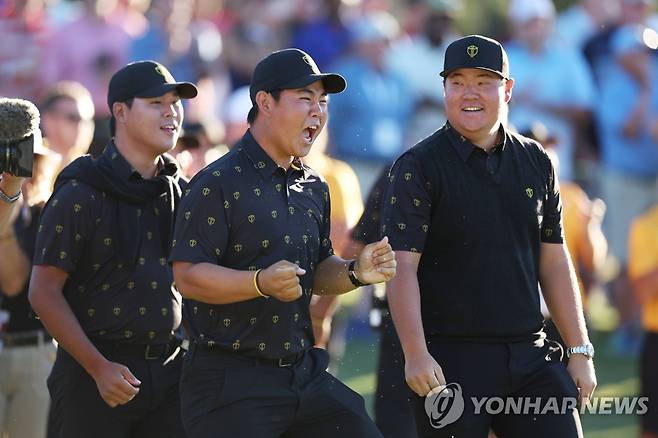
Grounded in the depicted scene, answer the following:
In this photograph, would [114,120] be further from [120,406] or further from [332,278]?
[332,278]

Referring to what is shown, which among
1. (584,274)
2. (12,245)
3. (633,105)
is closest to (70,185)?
(12,245)

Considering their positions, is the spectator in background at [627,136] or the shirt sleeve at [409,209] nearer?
the shirt sleeve at [409,209]

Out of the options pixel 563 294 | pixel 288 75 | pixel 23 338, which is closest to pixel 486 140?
pixel 563 294

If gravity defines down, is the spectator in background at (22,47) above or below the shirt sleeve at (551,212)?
above

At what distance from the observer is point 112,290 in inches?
276

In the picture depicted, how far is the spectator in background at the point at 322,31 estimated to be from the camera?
1505 centimetres

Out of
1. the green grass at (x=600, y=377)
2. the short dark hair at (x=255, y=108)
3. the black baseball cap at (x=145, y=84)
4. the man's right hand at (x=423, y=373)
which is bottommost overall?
the green grass at (x=600, y=377)

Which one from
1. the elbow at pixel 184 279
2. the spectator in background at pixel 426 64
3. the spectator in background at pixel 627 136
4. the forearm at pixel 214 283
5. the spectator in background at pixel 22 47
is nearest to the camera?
the forearm at pixel 214 283

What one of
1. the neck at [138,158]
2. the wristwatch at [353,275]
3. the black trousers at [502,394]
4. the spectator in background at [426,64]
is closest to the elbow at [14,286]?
the neck at [138,158]

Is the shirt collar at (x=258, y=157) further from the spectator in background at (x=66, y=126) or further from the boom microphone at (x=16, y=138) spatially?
the spectator in background at (x=66, y=126)

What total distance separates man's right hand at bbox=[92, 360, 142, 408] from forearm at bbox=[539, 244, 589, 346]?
6.25ft

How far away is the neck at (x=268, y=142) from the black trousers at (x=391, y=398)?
1.92m

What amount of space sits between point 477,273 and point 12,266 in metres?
2.88

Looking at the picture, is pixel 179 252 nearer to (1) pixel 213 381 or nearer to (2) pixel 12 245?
(1) pixel 213 381
